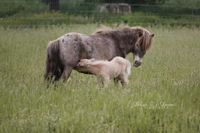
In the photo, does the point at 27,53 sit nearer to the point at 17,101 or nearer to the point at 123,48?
the point at 123,48

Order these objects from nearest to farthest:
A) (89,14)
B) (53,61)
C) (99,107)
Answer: (99,107), (53,61), (89,14)

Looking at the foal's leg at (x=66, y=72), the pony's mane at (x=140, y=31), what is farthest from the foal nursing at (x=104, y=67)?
the pony's mane at (x=140, y=31)

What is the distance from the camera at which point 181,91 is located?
8.39 m

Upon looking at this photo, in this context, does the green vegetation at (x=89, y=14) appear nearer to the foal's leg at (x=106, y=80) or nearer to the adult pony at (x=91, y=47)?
the adult pony at (x=91, y=47)

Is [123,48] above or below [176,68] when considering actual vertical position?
above

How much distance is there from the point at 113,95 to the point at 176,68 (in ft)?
16.8

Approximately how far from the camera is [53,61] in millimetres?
9453

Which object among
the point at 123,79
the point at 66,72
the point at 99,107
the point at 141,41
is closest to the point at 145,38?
the point at 141,41

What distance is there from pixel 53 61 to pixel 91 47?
30.5 inches

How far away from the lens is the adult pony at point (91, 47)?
9.43 meters

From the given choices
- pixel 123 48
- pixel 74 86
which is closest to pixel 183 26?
pixel 123 48

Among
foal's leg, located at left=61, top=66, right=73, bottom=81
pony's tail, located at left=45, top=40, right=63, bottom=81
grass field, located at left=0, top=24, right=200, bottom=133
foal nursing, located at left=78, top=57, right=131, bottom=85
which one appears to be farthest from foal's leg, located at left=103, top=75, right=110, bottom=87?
pony's tail, located at left=45, top=40, right=63, bottom=81

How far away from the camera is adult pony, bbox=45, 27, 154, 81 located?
943 centimetres

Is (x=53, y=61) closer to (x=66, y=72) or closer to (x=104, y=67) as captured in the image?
(x=66, y=72)
